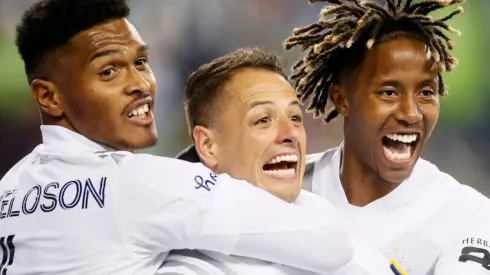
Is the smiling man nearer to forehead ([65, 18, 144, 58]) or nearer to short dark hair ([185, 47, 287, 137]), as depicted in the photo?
short dark hair ([185, 47, 287, 137])

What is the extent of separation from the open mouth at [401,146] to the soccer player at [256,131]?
262mm

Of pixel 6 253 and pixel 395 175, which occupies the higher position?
pixel 395 175

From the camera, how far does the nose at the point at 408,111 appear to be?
1422 mm

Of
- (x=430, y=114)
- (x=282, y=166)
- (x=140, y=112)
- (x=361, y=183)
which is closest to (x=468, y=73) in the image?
(x=430, y=114)

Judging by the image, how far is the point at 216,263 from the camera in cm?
115

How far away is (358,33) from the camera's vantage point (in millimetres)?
1472

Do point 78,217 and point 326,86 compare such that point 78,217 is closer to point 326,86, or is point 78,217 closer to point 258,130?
point 258,130

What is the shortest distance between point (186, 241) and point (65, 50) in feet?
1.45

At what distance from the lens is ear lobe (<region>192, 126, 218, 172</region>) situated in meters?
1.29

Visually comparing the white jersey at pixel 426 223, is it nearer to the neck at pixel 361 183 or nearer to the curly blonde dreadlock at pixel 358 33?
the neck at pixel 361 183

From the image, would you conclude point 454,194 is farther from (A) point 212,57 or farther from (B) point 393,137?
(A) point 212,57

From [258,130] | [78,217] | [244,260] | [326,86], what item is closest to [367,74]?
[326,86]

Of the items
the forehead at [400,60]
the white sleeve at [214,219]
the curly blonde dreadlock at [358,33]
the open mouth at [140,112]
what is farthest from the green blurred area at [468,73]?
the white sleeve at [214,219]

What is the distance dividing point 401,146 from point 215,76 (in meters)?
0.45
